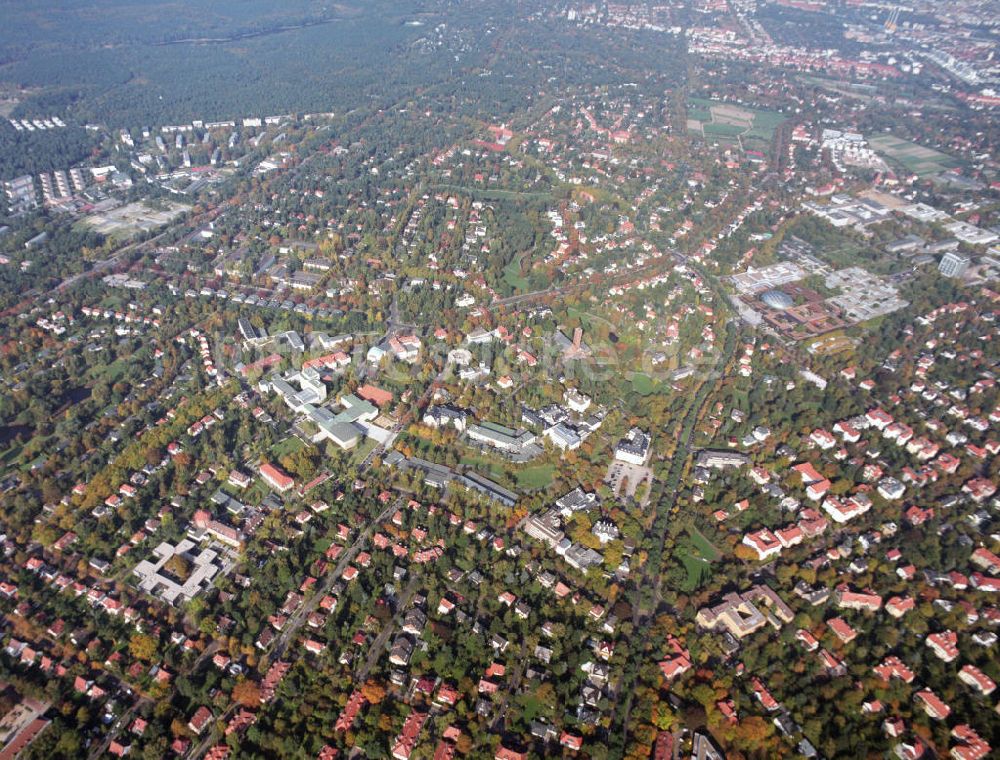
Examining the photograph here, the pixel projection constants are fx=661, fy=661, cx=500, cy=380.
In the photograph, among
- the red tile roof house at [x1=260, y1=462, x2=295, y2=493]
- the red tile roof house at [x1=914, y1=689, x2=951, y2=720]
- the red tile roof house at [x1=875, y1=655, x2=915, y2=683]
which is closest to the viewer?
the red tile roof house at [x1=914, y1=689, x2=951, y2=720]

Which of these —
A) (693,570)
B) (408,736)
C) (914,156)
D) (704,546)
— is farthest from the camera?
(914,156)

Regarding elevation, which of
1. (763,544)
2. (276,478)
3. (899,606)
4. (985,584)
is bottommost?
(985,584)

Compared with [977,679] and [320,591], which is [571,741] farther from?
[977,679]

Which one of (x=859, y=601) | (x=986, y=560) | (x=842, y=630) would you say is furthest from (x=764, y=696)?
(x=986, y=560)

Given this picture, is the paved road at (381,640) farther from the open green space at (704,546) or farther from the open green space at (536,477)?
the open green space at (704,546)

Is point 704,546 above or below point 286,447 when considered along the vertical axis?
below

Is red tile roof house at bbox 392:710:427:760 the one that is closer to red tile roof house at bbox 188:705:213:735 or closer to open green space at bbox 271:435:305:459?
red tile roof house at bbox 188:705:213:735

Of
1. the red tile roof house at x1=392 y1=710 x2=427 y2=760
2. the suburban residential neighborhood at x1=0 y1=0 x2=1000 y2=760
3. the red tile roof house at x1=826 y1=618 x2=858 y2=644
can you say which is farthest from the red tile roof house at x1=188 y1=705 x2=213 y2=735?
the red tile roof house at x1=826 y1=618 x2=858 y2=644
